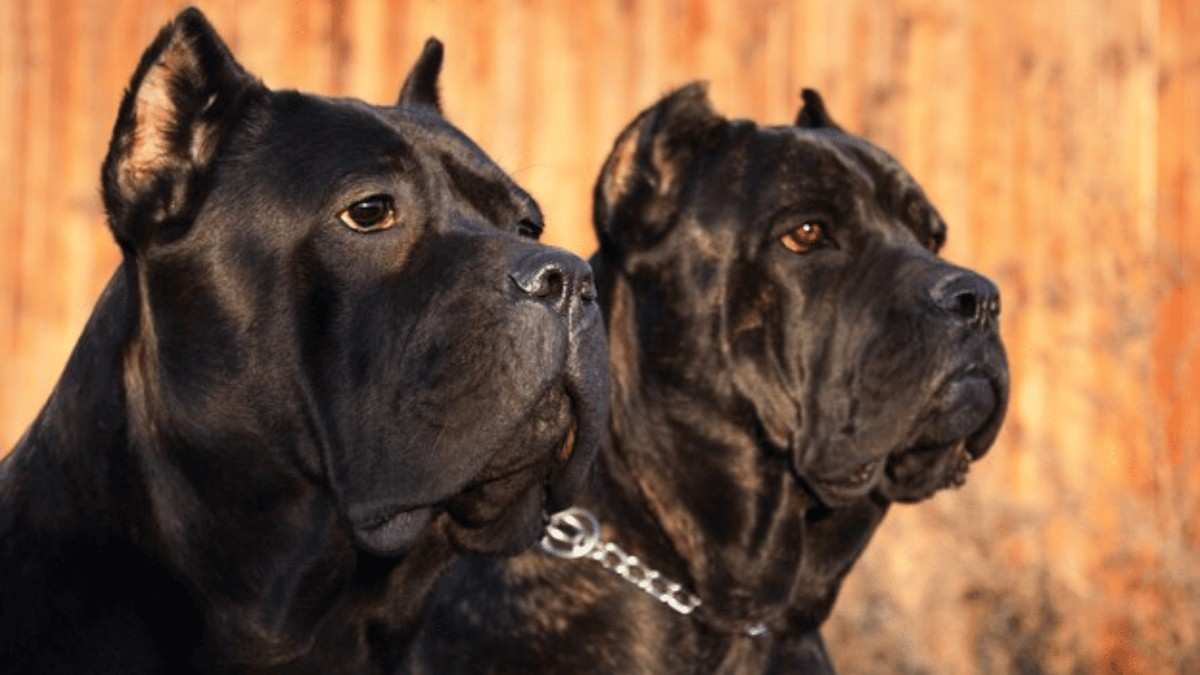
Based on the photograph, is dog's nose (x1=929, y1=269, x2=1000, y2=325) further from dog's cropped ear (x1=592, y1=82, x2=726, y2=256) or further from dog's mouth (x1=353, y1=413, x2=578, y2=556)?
dog's mouth (x1=353, y1=413, x2=578, y2=556)

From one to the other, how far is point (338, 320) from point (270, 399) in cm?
16

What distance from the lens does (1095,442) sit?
8625 mm

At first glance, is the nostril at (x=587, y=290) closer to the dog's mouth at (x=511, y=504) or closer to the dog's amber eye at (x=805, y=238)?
the dog's mouth at (x=511, y=504)

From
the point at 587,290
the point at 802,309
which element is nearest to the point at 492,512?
the point at 587,290

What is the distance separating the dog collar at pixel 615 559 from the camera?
4617 millimetres

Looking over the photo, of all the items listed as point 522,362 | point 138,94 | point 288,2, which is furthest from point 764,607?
point 288,2

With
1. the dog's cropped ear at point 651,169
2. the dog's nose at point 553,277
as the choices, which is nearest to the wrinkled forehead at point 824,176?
the dog's cropped ear at point 651,169

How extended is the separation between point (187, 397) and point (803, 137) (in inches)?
75.9

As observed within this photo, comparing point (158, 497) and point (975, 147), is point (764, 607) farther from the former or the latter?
point (975, 147)

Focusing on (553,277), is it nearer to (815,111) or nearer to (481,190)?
(481,190)

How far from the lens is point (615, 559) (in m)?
4.63

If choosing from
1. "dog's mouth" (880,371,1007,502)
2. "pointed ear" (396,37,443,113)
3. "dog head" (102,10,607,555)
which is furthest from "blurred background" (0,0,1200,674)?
"dog head" (102,10,607,555)

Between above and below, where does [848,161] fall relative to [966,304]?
above

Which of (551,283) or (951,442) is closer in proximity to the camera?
(551,283)
